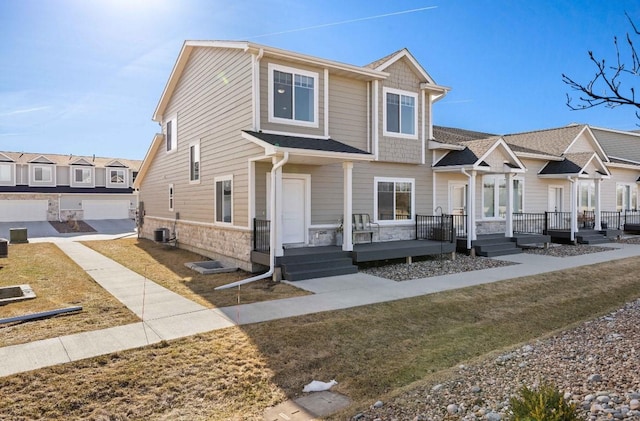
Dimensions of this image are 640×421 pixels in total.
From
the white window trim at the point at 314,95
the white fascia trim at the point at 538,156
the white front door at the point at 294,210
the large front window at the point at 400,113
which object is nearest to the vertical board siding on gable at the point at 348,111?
the white window trim at the point at 314,95

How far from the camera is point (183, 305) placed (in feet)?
25.4

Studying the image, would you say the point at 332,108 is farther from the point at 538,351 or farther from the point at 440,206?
the point at 538,351

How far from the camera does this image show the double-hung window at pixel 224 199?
1243 cm

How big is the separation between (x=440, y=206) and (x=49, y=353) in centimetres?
1368

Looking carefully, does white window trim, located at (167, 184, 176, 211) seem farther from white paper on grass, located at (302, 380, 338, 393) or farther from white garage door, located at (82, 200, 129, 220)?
white garage door, located at (82, 200, 129, 220)

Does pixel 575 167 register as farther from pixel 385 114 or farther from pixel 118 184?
pixel 118 184

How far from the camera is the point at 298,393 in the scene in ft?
14.6

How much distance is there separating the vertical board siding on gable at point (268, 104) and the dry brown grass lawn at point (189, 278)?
4454mm

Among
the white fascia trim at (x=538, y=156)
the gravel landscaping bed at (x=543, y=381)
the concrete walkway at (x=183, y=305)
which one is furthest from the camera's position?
the white fascia trim at (x=538, y=156)

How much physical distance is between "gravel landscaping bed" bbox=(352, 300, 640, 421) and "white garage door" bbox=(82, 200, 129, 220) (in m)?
38.3

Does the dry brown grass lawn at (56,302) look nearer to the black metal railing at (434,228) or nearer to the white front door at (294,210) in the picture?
the white front door at (294,210)

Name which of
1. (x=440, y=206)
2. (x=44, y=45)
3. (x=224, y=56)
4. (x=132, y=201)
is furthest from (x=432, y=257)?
(x=132, y=201)

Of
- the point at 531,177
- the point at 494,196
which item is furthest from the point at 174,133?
the point at 531,177

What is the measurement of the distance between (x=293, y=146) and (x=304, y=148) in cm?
30
